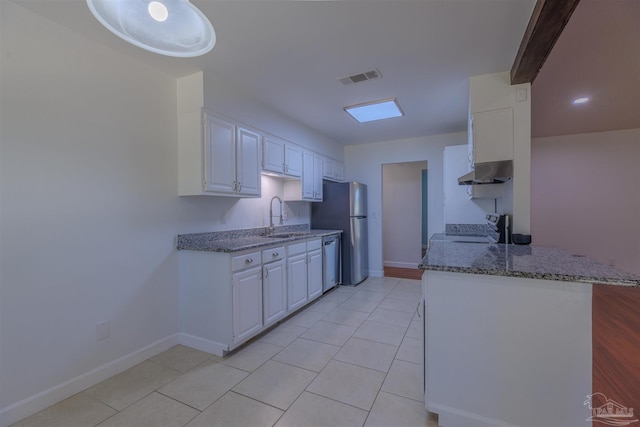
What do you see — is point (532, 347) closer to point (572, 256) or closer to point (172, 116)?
point (572, 256)

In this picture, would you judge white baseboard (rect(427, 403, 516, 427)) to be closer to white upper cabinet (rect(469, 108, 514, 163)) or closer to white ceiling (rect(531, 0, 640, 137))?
white upper cabinet (rect(469, 108, 514, 163))

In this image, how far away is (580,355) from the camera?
131 cm

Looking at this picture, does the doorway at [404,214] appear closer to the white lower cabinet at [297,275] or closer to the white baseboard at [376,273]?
the white baseboard at [376,273]

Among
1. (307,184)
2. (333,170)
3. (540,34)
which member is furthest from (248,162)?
(540,34)

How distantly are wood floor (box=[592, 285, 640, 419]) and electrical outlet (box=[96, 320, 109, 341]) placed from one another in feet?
9.97

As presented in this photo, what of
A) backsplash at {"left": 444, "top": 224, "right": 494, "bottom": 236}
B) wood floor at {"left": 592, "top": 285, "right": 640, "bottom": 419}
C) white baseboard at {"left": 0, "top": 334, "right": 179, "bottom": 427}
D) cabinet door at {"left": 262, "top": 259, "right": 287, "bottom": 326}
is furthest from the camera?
backsplash at {"left": 444, "top": 224, "right": 494, "bottom": 236}

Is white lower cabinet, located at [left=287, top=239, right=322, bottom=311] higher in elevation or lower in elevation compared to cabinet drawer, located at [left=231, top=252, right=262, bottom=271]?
lower

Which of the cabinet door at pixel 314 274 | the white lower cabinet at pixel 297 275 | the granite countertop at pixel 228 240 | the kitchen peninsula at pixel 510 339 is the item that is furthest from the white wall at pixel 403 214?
the kitchen peninsula at pixel 510 339

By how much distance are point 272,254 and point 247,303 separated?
1.79ft

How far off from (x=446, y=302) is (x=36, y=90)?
2825 mm

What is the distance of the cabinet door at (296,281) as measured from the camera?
311 cm

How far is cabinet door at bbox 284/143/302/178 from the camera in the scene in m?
3.59

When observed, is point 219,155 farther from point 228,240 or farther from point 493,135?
point 493,135

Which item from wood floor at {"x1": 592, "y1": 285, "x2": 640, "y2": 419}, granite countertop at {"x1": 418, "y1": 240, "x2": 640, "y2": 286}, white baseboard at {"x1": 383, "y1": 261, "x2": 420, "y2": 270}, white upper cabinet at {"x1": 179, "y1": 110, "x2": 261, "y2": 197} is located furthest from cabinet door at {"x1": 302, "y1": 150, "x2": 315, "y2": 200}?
wood floor at {"x1": 592, "y1": 285, "x2": 640, "y2": 419}
